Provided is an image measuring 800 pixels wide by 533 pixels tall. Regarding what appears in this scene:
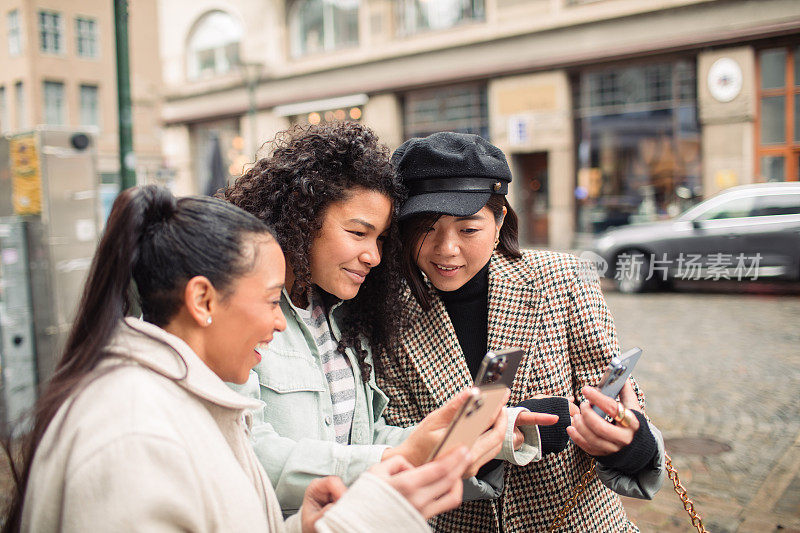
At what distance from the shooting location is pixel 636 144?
14.2 meters

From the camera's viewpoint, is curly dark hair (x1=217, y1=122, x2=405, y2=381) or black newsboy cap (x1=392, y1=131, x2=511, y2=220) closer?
curly dark hair (x1=217, y1=122, x2=405, y2=381)

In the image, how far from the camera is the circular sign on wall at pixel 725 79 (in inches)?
433

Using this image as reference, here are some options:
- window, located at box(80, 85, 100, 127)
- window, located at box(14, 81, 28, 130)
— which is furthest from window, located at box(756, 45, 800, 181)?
window, located at box(80, 85, 100, 127)

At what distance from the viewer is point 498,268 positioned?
211 cm

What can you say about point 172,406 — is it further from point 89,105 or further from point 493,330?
point 89,105

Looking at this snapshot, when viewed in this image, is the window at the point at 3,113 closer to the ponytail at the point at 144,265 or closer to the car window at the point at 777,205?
the ponytail at the point at 144,265

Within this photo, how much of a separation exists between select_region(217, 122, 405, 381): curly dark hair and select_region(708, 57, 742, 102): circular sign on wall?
1079 centimetres

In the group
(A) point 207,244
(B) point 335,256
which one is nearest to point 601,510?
(B) point 335,256

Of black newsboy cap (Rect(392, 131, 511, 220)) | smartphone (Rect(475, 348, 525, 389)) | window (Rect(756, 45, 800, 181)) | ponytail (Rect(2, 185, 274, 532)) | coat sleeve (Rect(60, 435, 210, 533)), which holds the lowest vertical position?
coat sleeve (Rect(60, 435, 210, 533))

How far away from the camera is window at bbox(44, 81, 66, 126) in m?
8.75

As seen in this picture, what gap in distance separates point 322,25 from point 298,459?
1795 centimetres

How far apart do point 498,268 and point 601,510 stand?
82 cm

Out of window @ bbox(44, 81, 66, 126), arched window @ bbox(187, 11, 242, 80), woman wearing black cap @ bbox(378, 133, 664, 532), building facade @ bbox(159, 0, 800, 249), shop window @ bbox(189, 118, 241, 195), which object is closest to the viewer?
woman wearing black cap @ bbox(378, 133, 664, 532)

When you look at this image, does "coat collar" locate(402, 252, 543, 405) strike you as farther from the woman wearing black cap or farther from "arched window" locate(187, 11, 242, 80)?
"arched window" locate(187, 11, 242, 80)
